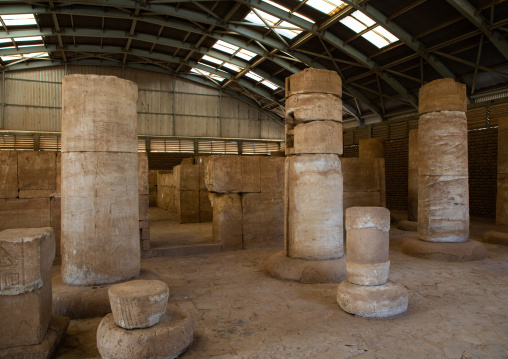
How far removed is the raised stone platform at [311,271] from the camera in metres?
5.94

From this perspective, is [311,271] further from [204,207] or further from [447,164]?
[204,207]

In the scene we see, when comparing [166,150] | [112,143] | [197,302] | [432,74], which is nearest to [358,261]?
[197,302]

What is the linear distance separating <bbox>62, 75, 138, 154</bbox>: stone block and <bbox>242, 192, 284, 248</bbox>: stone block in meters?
4.28

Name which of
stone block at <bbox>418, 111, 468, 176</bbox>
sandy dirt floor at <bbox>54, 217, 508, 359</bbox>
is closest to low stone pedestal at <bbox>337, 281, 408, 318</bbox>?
sandy dirt floor at <bbox>54, 217, 508, 359</bbox>

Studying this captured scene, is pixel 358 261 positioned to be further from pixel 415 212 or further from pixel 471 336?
pixel 415 212

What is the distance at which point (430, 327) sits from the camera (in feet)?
13.9

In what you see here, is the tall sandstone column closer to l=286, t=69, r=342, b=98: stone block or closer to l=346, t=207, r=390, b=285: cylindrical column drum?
l=286, t=69, r=342, b=98: stone block

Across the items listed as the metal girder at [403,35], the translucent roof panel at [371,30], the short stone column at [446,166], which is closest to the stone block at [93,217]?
the short stone column at [446,166]

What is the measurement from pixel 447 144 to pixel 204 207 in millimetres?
7407

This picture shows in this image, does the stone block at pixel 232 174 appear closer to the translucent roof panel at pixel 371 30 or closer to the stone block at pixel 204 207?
the stone block at pixel 204 207

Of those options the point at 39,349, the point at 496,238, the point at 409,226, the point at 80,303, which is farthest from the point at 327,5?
the point at 39,349

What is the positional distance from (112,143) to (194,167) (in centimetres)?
729

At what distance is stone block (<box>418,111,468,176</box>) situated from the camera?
764 cm

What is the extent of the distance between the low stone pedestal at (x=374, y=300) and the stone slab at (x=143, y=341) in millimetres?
2095
